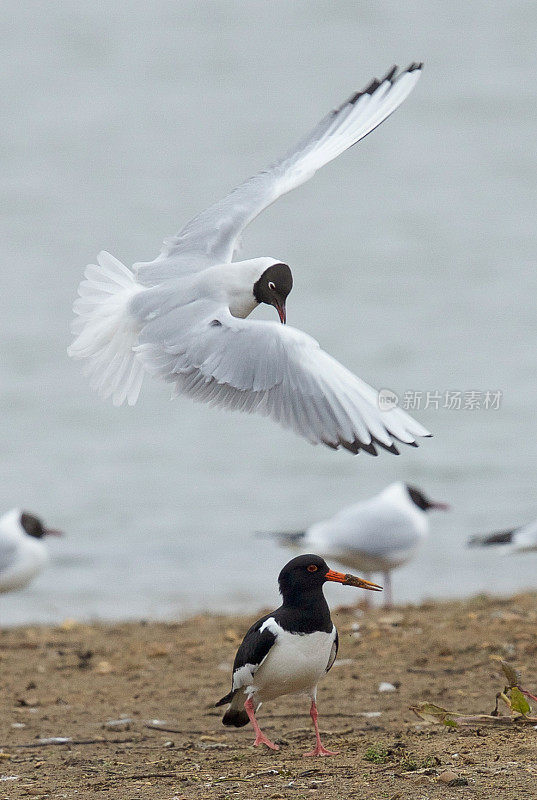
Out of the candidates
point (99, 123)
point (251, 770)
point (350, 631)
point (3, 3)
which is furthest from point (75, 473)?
point (3, 3)

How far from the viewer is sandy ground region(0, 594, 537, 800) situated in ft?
11.8

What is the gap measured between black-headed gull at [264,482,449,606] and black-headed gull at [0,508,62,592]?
1.75m

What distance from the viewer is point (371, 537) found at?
8250mm

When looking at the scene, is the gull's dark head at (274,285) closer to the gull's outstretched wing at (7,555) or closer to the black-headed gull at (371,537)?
the black-headed gull at (371,537)

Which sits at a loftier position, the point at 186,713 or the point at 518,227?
the point at 518,227

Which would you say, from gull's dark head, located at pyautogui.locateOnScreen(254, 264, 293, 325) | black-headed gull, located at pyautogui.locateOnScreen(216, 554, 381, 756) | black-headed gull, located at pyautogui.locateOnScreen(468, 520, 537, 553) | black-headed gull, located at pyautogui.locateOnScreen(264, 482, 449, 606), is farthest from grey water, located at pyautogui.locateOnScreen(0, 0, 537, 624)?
black-headed gull, located at pyautogui.locateOnScreen(216, 554, 381, 756)

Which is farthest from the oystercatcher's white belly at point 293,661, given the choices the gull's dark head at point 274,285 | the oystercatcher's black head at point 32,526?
the oystercatcher's black head at point 32,526

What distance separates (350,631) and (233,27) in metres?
20.5

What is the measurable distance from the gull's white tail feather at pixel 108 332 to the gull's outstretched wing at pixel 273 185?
14cm

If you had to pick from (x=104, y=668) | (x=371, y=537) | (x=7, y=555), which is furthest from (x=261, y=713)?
(x=7, y=555)

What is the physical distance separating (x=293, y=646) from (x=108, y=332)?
150 centimetres

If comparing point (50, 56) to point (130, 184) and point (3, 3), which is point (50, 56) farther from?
point (130, 184)

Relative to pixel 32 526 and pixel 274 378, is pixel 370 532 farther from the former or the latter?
pixel 274 378

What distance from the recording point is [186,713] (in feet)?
16.6
